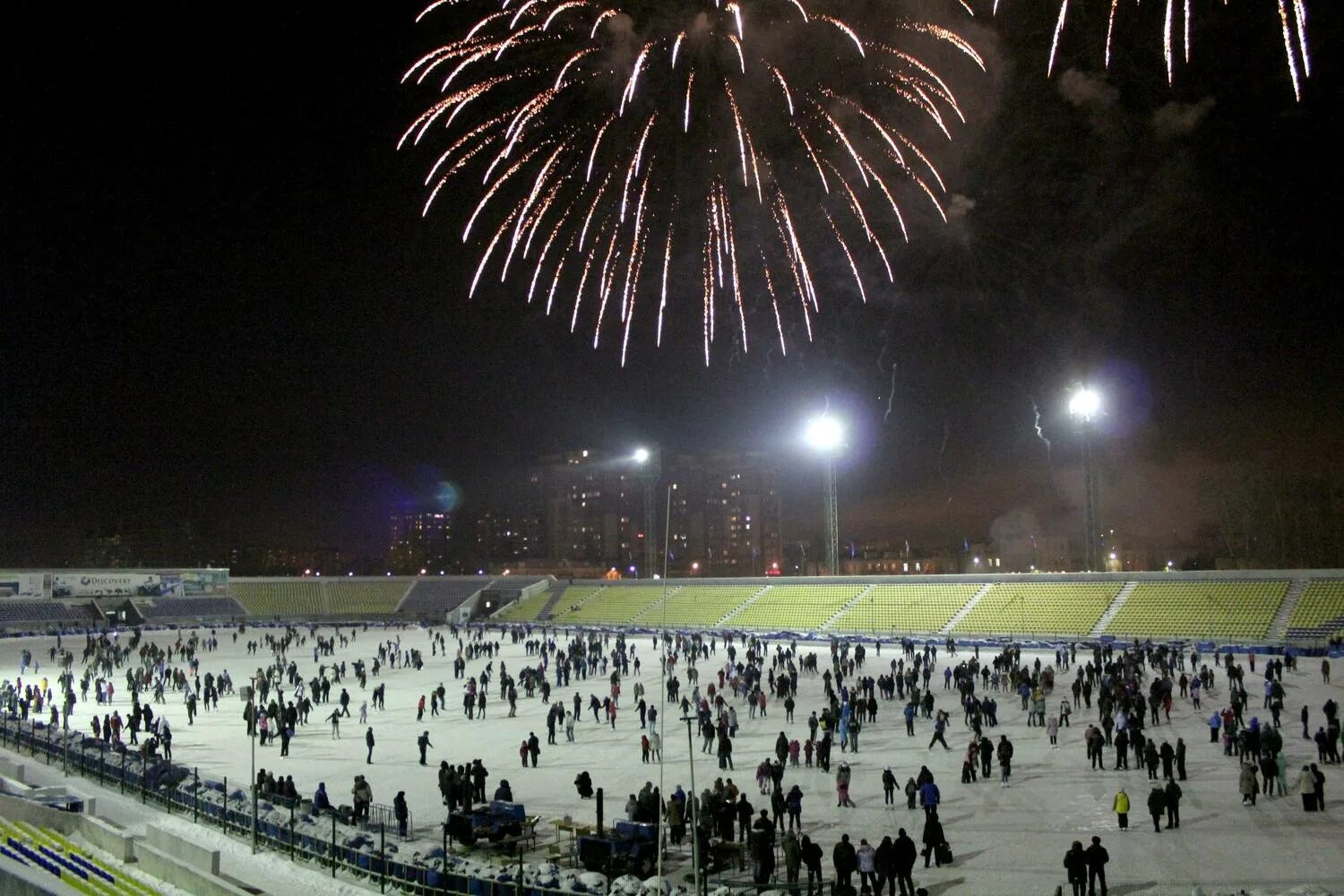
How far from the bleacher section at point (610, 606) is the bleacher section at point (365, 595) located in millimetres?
17698

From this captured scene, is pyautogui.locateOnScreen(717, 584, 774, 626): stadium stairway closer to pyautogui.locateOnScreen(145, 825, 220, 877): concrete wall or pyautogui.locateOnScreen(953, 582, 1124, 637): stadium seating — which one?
pyautogui.locateOnScreen(953, 582, 1124, 637): stadium seating

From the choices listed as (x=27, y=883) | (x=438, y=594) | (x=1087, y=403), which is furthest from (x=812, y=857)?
(x=438, y=594)

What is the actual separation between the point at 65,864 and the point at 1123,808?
47.0 ft

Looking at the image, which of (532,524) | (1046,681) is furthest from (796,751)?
(532,524)

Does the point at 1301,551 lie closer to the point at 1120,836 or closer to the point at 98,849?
the point at 1120,836

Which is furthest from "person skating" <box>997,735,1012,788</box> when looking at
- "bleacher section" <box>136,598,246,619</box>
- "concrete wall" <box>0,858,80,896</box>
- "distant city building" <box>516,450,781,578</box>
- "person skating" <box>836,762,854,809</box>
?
"distant city building" <box>516,450,781,578</box>

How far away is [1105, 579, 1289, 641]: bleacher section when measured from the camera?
131 ft

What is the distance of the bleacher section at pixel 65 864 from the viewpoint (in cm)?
1178

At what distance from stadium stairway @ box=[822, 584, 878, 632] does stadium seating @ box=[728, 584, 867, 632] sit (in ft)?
0.53

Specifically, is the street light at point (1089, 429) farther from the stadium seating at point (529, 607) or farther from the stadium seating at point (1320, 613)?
the stadium seating at point (529, 607)

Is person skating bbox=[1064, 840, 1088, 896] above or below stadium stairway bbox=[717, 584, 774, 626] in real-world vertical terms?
above

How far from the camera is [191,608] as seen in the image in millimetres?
74812

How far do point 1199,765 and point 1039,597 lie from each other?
30.4 metres

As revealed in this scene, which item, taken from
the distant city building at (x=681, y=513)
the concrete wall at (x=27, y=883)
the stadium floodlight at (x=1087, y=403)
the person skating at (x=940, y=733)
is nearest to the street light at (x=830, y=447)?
the stadium floodlight at (x=1087, y=403)
